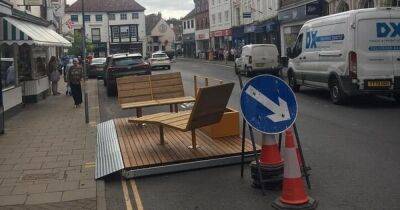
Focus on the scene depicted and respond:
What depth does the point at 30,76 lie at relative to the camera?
61.6 feet

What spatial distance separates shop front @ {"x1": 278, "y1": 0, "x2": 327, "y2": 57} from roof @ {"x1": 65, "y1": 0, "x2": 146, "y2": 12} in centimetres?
5087

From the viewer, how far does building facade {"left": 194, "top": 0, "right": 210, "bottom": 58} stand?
72.7m

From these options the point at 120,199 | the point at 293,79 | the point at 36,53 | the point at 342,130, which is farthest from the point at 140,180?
the point at 36,53

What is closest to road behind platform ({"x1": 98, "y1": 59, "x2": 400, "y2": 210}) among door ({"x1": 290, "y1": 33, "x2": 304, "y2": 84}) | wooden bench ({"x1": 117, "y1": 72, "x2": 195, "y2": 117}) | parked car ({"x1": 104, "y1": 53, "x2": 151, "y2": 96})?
wooden bench ({"x1": 117, "y1": 72, "x2": 195, "y2": 117})

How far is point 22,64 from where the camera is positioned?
18.1 metres

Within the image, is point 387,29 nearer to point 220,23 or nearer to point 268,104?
point 268,104

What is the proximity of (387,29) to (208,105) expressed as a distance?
7.87 meters

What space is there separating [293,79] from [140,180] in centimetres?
1246

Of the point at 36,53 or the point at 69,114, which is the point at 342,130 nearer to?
the point at 69,114

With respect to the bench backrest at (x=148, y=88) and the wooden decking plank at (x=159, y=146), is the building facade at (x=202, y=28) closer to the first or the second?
the bench backrest at (x=148, y=88)

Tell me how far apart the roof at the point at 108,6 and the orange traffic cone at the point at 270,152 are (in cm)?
8361

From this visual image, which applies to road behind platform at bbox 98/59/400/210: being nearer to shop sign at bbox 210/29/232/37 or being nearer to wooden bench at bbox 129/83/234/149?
wooden bench at bbox 129/83/234/149

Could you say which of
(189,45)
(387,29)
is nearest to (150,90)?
(387,29)

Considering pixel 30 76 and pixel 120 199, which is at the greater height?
pixel 30 76
